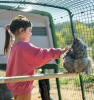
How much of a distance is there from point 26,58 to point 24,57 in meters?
0.02

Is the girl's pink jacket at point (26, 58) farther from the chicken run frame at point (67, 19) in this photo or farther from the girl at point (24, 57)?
the chicken run frame at point (67, 19)

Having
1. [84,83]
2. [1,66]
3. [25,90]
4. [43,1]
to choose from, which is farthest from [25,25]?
[84,83]

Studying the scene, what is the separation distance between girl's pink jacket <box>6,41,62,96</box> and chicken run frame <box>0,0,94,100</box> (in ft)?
4.03

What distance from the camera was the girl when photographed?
2.31m

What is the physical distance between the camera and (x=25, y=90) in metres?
2.35

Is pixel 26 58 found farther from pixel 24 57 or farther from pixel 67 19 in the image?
pixel 67 19

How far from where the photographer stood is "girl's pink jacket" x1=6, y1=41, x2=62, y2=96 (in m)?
2.30

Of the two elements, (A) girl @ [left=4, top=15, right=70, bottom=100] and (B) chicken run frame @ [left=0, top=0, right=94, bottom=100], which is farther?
(B) chicken run frame @ [left=0, top=0, right=94, bottom=100]

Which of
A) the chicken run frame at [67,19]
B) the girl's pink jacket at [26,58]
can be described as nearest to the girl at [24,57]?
the girl's pink jacket at [26,58]

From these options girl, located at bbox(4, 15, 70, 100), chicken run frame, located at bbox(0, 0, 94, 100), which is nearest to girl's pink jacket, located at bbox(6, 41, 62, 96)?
girl, located at bbox(4, 15, 70, 100)

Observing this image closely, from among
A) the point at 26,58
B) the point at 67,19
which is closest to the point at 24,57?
the point at 26,58

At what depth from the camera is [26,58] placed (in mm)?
→ 2336

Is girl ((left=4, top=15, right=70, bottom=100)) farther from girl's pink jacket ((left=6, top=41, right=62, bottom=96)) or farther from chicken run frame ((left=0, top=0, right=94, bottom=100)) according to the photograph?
chicken run frame ((left=0, top=0, right=94, bottom=100))

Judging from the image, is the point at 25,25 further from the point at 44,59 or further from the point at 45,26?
the point at 45,26
